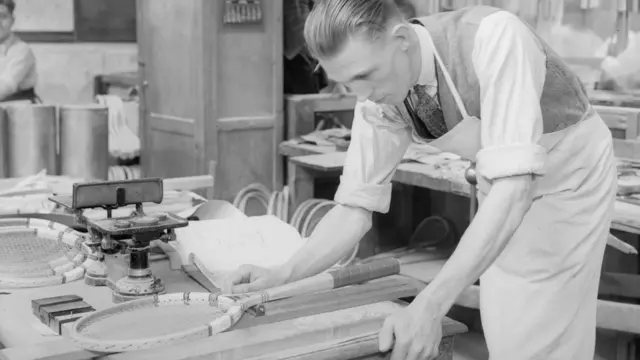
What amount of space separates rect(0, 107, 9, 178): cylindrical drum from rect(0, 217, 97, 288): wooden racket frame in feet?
3.88

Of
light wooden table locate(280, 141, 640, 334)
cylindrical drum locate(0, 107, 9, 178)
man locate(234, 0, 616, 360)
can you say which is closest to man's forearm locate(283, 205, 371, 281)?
man locate(234, 0, 616, 360)

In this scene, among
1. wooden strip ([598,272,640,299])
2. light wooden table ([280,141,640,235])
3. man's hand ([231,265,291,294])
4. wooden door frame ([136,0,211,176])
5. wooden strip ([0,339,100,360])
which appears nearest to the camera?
wooden strip ([0,339,100,360])

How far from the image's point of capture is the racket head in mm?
1458

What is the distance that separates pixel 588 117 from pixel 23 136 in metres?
2.31

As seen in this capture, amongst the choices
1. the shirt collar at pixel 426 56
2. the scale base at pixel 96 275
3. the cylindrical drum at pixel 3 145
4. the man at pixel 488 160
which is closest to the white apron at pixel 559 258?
the man at pixel 488 160

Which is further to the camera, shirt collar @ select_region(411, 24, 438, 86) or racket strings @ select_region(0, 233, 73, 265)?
racket strings @ select_region(0, 233, 73, 265)

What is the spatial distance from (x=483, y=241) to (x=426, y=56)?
427mm

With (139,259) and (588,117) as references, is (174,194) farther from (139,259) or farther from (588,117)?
(588,117)

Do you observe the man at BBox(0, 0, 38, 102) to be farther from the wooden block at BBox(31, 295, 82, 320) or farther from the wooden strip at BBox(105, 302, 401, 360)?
the wooden strip at BBox(105, 302, 401, 360)

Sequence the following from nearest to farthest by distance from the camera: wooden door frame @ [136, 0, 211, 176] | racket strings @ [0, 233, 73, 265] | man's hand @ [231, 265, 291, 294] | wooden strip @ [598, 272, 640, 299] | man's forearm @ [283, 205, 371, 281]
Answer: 1. man's hand @ [231, 265, 291, 294]
2. man's forearm @ [283, 205, 371, 281]
3. racket strings @ [0, 233, 73, 265]
4. wooden strip @ [598, 272, 640, 299]
5. wooden door frame @ [136, 0, 211, 176]

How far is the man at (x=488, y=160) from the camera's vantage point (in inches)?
62.7

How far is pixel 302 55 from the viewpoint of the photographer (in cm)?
595

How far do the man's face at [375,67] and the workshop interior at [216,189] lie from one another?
0.28 metres

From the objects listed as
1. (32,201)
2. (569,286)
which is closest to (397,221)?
(32,201)
